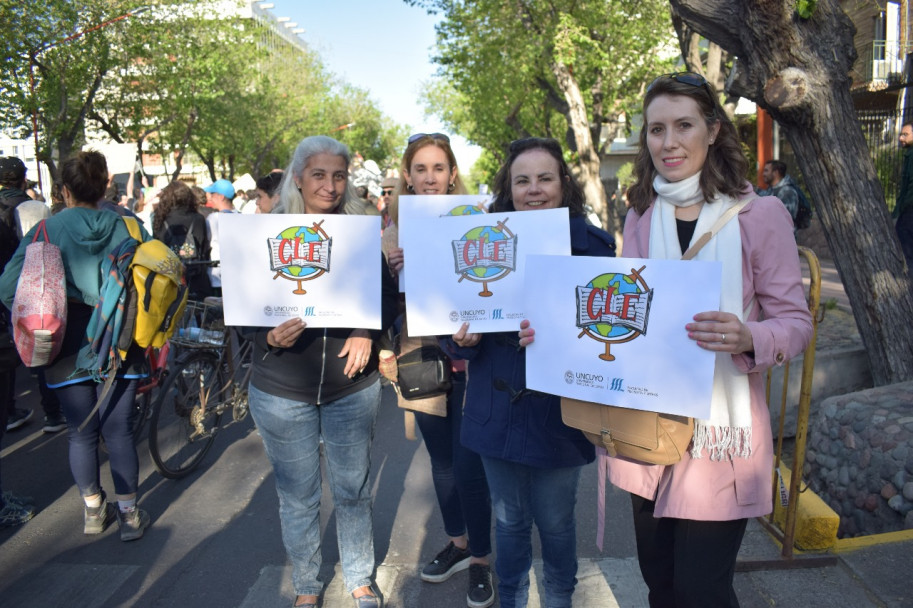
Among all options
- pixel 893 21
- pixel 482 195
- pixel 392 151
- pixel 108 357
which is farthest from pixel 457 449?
pixel 392 151

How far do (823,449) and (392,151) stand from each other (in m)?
69.9

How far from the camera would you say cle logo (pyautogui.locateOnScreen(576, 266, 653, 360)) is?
197 cm

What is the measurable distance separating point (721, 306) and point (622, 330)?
0.28 meters

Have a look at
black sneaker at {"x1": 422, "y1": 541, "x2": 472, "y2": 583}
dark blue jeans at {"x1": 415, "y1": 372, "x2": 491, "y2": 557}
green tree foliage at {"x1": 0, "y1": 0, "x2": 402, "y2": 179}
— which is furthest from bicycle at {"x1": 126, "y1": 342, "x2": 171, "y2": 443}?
green tree foliage at {"x1": 0, "y1": 0, "x2": 402, "y2": 179}

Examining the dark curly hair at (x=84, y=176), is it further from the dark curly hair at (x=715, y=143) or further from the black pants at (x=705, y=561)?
the black pants at (x=705, y=561)

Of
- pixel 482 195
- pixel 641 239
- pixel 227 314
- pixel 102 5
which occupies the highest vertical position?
pixel 102 5

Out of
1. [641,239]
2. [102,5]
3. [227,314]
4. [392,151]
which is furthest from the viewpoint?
[392,151]

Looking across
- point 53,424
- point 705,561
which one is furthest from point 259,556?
point 53,424

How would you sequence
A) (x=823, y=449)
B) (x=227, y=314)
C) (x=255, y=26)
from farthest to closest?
(x=255, y=26), (x=823, y=449), (x=227, y=314)

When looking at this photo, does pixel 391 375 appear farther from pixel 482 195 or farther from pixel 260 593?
pixel 260 593

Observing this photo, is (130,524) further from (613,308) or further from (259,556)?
(613,308)

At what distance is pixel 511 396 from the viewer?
260 cm

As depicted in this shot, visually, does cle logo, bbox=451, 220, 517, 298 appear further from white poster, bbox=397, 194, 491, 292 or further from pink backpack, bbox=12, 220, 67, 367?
pink backpack, bbox=12, 220, 67, 367

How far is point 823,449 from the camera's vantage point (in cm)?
464
